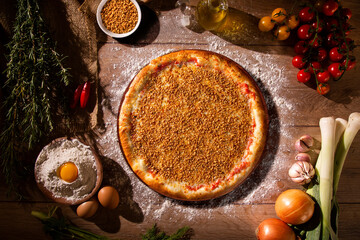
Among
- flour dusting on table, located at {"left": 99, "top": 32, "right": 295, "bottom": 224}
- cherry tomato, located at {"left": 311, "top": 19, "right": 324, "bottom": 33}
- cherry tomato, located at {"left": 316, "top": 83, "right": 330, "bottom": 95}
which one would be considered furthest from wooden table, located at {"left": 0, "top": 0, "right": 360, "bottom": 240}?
cherry tomato, located at {"left": 311, "top": 19, "right": 324, "bottom": 33}

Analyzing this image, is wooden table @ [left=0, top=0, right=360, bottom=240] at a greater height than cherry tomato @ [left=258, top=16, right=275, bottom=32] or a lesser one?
lesser

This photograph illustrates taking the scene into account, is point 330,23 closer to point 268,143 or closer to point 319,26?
point 319,26

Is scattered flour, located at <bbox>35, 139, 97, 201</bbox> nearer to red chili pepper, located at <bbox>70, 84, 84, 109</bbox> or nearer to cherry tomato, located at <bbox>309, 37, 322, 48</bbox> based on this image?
red chili pepper, located at <bbox>70, 84, 84, 109</bbox>

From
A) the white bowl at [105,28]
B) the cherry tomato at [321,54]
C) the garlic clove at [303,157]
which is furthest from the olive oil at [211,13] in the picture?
the garlic clove at [303,157]

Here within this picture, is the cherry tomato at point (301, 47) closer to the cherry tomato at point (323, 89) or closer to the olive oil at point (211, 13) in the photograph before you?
the cherry tomato at point (323, 89)

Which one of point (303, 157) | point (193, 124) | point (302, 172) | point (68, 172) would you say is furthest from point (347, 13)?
point (68, 172)

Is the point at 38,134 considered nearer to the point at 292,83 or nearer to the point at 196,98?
the point at 196,98
